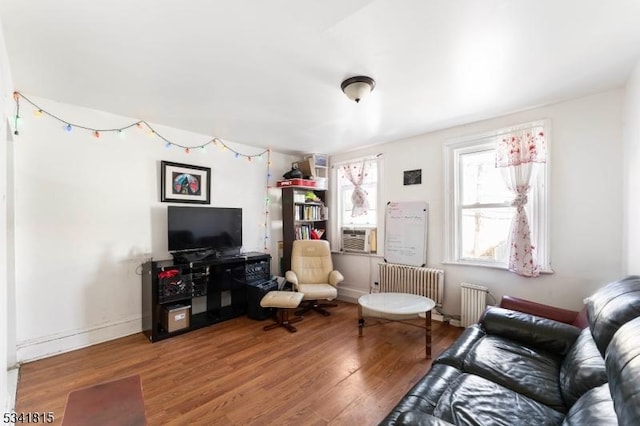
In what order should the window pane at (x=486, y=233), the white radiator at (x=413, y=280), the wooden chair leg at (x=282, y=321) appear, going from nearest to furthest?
the window pane at (x=486, y=233)
the wooden chair leg at (x=282, y=321)
the white radiator at (x=413, y=280)

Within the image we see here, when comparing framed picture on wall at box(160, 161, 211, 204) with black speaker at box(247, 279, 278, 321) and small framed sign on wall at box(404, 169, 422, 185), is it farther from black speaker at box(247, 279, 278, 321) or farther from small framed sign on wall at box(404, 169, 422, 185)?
small framed sign on wall at box(404, 169, 422, 185)

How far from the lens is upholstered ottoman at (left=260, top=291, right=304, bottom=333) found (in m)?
3.11

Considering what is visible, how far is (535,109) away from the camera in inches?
108

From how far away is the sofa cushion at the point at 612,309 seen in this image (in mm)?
1232

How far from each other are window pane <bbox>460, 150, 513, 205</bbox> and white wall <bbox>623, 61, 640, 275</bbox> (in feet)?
2.93

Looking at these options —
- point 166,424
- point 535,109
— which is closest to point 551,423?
point 166,424

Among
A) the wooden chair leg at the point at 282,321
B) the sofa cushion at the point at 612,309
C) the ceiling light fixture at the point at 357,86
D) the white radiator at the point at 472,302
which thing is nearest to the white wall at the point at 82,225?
the wooden chair leg at the point at 282,321

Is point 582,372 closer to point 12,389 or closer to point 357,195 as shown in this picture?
point 357,195

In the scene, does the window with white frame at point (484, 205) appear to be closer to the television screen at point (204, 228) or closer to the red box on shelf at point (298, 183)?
the red box on shelf at point (298, 183)

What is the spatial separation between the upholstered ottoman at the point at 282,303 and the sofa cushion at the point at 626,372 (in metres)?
2.55

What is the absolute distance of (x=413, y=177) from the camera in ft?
11.9

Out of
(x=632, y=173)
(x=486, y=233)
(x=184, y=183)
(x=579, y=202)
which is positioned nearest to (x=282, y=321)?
(x=184, y=183)

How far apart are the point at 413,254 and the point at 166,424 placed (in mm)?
3029

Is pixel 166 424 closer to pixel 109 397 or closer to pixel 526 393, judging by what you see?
pixel 109 397
